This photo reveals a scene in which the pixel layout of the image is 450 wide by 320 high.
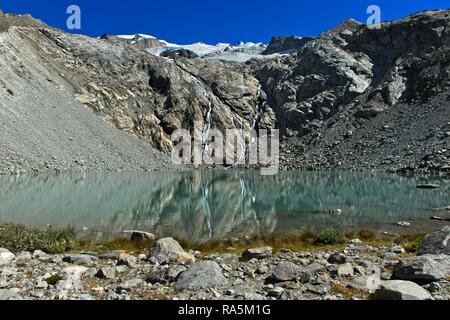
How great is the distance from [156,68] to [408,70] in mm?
68791

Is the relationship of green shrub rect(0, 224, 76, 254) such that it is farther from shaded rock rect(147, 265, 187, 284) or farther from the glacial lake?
shaded rock rect(147, 265, 187, 284)

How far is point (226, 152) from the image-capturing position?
118 m

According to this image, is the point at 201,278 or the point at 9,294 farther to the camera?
the point at 201,278

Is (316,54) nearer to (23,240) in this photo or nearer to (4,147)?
(4,147)

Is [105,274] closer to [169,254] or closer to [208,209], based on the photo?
[169,254]

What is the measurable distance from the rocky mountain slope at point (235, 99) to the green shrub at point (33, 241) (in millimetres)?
44028

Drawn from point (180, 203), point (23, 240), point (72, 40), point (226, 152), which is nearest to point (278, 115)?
point (226, 152)

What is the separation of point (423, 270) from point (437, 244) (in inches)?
156

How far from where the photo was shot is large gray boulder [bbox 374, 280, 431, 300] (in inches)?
323

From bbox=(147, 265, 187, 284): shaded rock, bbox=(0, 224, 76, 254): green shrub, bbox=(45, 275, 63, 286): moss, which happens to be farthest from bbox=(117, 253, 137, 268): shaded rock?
bbox=(0, 224, 76, 254): green shrub

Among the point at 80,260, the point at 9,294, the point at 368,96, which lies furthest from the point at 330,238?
the point at 368,96

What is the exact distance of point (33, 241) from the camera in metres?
16.2

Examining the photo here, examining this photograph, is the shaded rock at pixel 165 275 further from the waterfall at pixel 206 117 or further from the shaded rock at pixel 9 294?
the waterfall at pixel 206 117

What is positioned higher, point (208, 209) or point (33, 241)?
point (33, 241)
